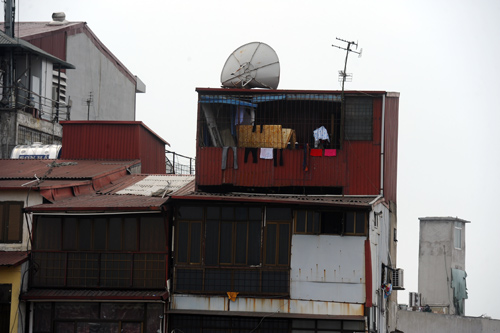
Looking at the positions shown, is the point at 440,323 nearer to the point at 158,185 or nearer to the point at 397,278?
the point at 397,278

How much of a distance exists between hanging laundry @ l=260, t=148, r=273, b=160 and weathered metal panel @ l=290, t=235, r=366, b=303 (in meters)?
4.10

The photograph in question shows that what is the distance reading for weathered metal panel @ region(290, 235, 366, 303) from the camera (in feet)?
99.8

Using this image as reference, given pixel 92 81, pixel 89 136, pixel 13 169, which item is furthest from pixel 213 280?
pixel 92 81

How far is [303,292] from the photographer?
3058cm

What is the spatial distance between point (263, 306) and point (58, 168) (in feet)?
41.7

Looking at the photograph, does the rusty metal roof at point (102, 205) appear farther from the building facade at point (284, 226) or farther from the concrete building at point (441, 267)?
the concrete building at point (441, 267)

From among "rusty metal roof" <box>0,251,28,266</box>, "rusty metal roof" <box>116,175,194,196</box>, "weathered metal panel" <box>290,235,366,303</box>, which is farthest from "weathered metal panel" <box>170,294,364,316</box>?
"rusty metal roof" <box>0,251,28,266</box>

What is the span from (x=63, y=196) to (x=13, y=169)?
510 centimetres

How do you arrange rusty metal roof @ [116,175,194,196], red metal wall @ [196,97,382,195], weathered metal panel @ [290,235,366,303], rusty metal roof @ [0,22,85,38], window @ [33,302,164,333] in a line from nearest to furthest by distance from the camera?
weathered metal panel @ [290,235,366,303]
window @ [33,302,164,333]
red metal wall @ [196,97,382,195]
rusty metal roof @ [116,175,194,196]
rusty metal roof @ [0,22,85,38]

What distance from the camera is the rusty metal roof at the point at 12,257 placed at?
30.9m

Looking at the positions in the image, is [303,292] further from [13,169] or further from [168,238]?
[13,169]

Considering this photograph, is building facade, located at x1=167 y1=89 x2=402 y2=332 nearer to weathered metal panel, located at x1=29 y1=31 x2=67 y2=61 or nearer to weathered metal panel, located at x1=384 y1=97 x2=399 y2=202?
weathered metal panel, located at x1=384 y1=97 x2=399 y2=202

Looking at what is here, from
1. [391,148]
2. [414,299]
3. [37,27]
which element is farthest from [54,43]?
[414,299]

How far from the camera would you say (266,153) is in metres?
33.7
